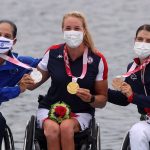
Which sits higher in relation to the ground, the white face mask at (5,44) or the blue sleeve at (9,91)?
the white face mask at (5,44)

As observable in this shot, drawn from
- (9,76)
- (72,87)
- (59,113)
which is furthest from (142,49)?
(9,76)

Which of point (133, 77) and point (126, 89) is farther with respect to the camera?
point (133, 77)

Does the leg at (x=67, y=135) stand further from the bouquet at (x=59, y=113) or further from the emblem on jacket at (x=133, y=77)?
the emblem on jacket at (x=133, y=77)

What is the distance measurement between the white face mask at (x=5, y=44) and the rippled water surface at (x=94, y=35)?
2.71 metres

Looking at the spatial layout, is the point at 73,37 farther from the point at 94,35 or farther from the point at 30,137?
the point at 94,35

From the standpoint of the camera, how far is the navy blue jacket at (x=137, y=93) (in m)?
11.2

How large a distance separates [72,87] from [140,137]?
0.91 m

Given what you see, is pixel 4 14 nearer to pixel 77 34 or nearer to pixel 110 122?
pixel 110 122

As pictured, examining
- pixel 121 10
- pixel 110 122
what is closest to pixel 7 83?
pixel 110 122

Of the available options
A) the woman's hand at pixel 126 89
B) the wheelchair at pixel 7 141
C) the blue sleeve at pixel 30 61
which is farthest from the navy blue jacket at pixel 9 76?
the woman's hand at pixel 126 89

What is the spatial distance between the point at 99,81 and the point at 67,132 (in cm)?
72

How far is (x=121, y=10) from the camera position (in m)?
27.6

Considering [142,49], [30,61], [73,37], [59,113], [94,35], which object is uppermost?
[73,37]

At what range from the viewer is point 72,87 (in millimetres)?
11227
